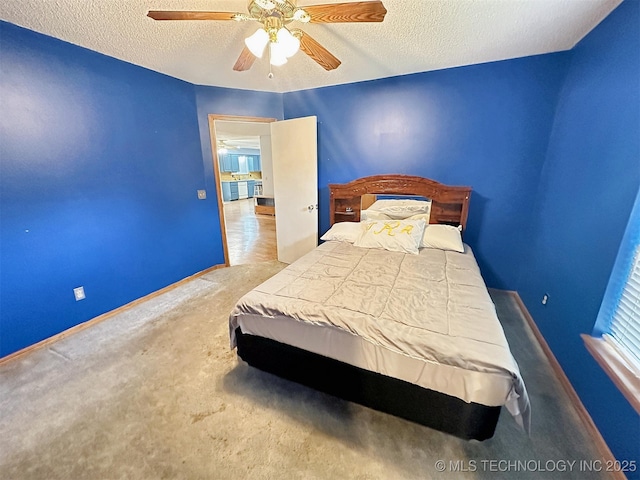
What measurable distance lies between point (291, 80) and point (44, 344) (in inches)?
137

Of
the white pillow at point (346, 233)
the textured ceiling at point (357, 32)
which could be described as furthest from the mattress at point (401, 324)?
the textured ceiling at point (357, 32)

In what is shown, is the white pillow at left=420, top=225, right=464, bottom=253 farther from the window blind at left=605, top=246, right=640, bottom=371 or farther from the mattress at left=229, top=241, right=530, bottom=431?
the window blind at left=605, top=246, right=640, bottom=371

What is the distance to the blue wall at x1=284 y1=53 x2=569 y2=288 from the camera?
2.47 metres

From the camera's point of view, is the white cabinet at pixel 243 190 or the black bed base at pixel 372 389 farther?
the white cabinet at pixel 243 190

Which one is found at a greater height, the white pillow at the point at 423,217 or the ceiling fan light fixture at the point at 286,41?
the ceiling fan light fixture at the point at 286,41

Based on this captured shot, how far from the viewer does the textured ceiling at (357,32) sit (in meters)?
1.61

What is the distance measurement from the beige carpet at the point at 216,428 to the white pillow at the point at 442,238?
97 centimetres

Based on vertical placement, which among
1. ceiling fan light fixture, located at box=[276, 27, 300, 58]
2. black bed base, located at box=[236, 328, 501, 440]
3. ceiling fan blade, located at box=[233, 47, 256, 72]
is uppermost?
ceiling fan blade, located at box=[233, 47, 256, 72]

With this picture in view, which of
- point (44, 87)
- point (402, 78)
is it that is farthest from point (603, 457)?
point (44, 87)

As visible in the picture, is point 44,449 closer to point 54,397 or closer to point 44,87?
point 54,397

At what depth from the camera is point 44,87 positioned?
195cm

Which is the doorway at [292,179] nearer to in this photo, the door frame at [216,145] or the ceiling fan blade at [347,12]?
the door frame at [216,145]

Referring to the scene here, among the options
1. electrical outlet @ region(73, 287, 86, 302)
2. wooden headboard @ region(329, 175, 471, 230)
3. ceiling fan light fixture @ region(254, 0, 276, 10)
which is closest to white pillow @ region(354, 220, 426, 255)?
wooden headboard @ region(329, 175, 471, 230)

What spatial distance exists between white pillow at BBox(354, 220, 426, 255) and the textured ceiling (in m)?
1.56
